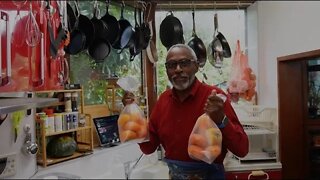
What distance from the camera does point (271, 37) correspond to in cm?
185

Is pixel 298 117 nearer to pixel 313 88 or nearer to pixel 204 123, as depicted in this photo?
pixel 313 88

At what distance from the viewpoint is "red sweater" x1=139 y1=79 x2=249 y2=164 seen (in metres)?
1.08

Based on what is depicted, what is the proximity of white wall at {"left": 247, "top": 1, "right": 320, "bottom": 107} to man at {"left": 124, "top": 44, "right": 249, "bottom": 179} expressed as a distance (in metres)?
0.83

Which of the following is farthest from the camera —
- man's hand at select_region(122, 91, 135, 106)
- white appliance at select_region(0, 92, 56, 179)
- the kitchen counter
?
the kitchen counter

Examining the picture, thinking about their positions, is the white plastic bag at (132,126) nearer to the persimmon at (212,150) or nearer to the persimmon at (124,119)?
the persimmon at (124,119)

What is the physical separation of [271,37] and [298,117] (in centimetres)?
58

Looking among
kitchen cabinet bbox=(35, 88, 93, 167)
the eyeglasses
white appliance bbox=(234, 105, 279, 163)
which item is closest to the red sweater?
the eyeglasses

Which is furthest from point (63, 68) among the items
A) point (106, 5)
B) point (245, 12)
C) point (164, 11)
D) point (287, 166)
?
point (287, 166)

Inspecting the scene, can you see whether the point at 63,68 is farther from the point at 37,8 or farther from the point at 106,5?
the point at 106,5

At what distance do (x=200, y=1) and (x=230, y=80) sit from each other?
51 cm

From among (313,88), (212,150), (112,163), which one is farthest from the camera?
(313,88)

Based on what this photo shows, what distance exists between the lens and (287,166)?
1.97 metres

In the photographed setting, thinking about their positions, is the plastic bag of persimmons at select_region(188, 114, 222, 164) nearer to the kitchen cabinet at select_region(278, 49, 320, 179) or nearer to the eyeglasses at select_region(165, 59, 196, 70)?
the eyeglasses at select_region(165, 59, 196, 70)

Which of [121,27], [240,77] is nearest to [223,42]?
[240,77]
